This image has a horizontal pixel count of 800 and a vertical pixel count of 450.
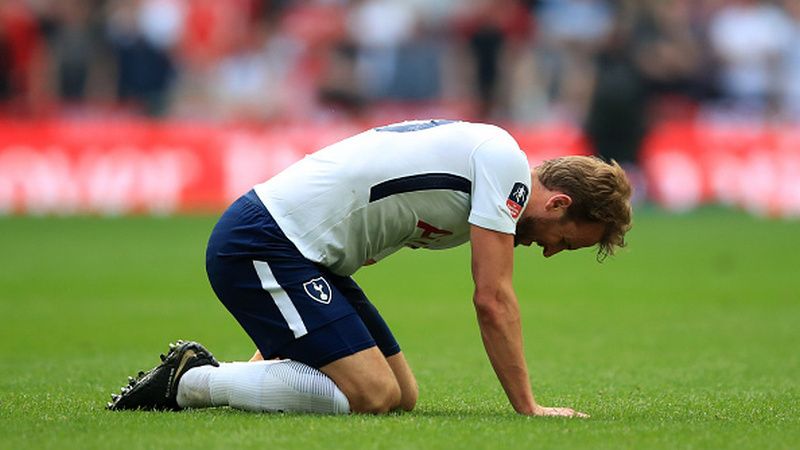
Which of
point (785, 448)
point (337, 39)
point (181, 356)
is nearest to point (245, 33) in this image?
point (337, 39)

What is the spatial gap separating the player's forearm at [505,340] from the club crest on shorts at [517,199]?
1.39 feet

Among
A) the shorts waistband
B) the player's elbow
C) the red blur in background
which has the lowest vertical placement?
the red blur in background

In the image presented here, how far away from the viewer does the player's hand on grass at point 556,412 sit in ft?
23.4

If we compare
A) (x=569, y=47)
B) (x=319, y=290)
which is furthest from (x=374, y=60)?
(x=319, y=290)

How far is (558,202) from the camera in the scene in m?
7.16

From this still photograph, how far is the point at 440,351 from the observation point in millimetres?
11016

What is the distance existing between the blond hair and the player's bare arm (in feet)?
1.49

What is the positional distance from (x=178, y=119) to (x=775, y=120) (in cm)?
1007

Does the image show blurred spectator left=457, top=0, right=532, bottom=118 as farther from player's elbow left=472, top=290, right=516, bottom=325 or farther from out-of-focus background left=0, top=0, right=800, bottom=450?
player's elbow left=472, top=290, right=516, bottom=325

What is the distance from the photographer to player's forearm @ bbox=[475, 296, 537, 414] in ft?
22.7

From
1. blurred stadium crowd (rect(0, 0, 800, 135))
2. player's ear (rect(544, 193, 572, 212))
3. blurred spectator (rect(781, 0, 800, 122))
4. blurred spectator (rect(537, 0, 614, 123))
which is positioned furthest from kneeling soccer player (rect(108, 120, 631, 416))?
blurred spectator (rect(781, 0, 800, 122))

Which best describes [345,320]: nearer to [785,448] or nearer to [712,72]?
[785,448]

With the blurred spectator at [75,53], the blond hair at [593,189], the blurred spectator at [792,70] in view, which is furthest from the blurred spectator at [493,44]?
the blond hair at [593,189]

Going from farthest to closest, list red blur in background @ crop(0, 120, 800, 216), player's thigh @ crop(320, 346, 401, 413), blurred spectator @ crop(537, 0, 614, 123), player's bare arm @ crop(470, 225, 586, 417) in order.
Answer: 1. blurred spectator @ crop(537, 0, 614, 123)
2. red blur in background @ crop(0, 120, 800, 216)
3. player's thigh @ crop(320, 346, 401, 413)
4. player's bare arm @ crop(470, 225, 586, 417)
